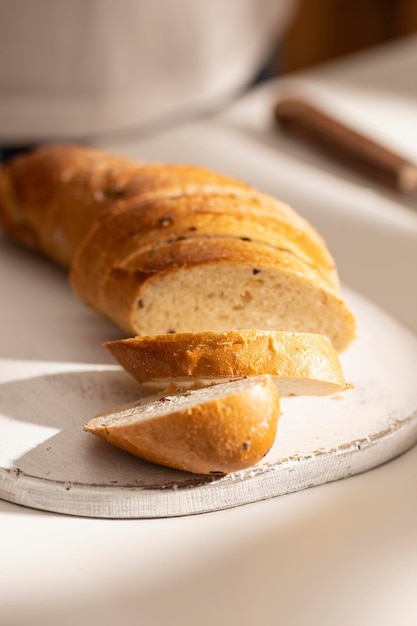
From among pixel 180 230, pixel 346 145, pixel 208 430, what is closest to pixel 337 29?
pixel 346 145

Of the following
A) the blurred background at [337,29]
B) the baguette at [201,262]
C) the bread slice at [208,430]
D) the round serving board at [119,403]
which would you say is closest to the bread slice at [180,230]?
the baguette at [201,262]

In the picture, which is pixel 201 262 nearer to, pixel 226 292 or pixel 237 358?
pixel 226 292

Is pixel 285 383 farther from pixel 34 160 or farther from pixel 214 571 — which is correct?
pixel 34 160

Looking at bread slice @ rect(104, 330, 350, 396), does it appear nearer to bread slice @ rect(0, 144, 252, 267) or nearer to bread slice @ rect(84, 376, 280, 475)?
bread slice @ rect(84, 376, 280, 475)

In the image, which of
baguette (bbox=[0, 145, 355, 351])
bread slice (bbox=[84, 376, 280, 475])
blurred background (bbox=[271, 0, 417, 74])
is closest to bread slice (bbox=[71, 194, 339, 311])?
baguette (bbox=[0, 145, 355, 351])

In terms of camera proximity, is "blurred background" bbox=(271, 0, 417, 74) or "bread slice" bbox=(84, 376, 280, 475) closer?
"bread slice" bbox=(84, 376, 280, 475)
